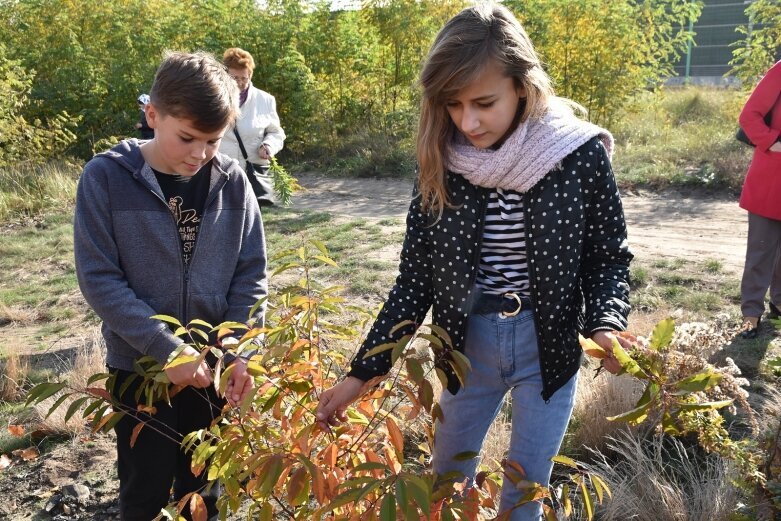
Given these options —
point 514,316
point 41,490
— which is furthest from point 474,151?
point 41,490

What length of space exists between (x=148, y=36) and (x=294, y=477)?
1299cm

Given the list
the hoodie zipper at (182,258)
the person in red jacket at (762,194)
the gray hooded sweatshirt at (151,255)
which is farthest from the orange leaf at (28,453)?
the person in red jacket at (762,194)

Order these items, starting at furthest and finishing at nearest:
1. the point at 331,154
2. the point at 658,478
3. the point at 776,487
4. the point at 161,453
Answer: the point at 331,154, the point at 658,478, the point at 161,453, the point at 776,487

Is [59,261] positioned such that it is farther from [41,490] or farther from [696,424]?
[696,424]

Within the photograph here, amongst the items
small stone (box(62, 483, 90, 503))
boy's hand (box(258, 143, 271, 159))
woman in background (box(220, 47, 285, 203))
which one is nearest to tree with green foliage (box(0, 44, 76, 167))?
woman in background (box(220, 47, 285, 203))

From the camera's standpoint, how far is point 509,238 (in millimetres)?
1842

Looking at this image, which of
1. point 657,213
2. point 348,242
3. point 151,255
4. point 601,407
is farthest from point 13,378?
point 657,213

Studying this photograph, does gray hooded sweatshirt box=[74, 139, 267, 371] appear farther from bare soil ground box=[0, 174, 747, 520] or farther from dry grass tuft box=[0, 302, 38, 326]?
dry grass tuft box=[0, 302, 38, 326]

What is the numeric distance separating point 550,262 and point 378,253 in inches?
191

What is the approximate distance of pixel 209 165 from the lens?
2.24 meters

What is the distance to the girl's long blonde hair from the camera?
1740 millimetres

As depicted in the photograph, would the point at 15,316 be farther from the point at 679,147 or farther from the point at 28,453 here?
the point at 679,147

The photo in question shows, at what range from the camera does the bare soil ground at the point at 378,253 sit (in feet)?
9.73

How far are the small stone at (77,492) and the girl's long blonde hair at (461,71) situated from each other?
6.41ft
